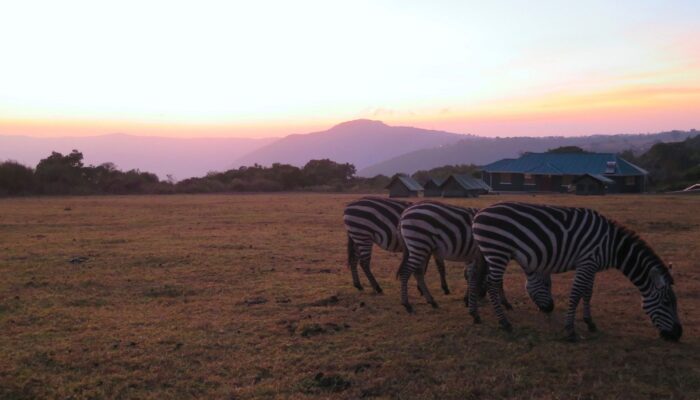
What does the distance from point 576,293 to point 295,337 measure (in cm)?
415

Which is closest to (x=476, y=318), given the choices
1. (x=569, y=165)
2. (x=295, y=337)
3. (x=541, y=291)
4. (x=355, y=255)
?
(x=541, y=291)

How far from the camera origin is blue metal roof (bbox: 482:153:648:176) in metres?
58.1

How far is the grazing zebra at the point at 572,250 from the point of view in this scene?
7609mm

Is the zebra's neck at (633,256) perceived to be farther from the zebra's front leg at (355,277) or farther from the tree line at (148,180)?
the tree line at (148,180)

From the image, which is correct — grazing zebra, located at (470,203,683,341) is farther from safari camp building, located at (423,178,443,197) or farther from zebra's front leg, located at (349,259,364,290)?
safari camp building, located at (423,178,443,197)

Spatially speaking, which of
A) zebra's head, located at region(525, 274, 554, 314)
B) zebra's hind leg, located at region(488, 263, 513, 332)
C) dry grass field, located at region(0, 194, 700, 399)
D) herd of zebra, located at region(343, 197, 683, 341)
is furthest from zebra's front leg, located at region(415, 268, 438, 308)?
zebra's head, located at region(525, 274, 554, 314)

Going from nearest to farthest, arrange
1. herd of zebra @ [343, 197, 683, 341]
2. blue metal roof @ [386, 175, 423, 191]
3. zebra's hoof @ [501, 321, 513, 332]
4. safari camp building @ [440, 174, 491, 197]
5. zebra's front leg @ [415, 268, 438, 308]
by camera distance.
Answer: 1. herd of zebra @ [343, 197, 683, 341]
2. zebra's hoof @ [501, 321, 513, 332]
3. zebra's front leg @ [415, 268, 438, 308]
4. safari camp building @ [440, 174, 491, 197]
5. blue metal roof @ [386, 175, 423, 191]

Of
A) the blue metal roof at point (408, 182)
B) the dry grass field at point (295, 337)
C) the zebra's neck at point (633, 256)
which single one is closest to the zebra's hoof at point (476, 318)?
the dry grass field at point (295, 337)

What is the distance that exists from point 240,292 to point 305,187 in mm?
57554

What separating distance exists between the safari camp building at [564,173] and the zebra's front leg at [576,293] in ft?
163

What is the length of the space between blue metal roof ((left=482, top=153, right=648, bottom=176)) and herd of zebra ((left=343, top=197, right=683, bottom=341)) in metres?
54.2

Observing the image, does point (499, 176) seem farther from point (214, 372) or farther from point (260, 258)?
point (214, 372)

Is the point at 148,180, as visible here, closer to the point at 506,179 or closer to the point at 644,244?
the point at 506,179

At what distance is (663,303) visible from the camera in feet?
24.5
